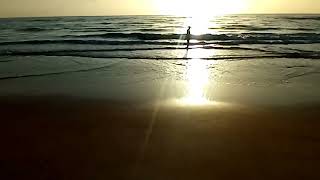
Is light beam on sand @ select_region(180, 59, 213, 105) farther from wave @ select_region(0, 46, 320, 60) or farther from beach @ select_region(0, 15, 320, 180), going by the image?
wave @ select_region(0, 46, 320, 60)

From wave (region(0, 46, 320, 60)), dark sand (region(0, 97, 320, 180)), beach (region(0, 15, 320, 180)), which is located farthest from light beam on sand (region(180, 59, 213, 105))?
wave (region(0, 46, 320, 60))

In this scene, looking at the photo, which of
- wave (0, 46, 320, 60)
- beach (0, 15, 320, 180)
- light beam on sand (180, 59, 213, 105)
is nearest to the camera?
beach (0, 15, 320, 180)

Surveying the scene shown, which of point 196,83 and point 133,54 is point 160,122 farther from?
point 133,54

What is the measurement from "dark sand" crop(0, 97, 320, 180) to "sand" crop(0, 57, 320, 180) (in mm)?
14

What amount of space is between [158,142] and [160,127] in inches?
29.9

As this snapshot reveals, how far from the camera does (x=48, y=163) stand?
489 cm

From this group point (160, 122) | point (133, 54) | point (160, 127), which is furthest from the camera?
point (133, 54)

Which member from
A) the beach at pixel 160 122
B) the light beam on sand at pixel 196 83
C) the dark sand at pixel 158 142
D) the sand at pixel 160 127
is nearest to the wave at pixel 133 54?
the light beam on sand at pixel 196 83

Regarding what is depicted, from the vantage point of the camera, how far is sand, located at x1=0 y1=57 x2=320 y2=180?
4.75 m

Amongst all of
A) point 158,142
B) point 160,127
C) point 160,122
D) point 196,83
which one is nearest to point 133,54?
point 196,83

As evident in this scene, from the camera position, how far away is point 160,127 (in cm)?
636

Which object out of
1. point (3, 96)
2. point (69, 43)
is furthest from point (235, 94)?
point (69, 43)

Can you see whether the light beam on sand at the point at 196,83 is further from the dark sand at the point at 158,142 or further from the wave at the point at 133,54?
the wave at the point at 133,54

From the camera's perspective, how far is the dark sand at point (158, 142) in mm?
4664
